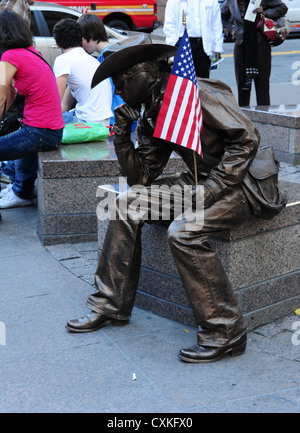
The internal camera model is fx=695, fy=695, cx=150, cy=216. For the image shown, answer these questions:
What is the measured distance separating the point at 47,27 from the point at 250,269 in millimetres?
8980

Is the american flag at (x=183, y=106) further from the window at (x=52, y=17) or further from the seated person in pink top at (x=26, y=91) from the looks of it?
the window at (x=52, y=17)

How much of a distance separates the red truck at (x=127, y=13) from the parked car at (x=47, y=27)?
553cm

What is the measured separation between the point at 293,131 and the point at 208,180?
3.59 metres

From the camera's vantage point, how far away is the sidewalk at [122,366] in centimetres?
332

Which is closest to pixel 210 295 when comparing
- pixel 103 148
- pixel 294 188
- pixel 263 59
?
pixel 294 188

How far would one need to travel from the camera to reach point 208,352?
3709 millimetres

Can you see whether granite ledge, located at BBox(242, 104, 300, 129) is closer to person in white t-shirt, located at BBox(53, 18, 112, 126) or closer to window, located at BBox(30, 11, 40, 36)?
person in white t-shirt, located at BBox(53, 18, 112, 126)

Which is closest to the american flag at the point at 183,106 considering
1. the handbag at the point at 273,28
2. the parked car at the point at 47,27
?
the handbag at the point at 273,28

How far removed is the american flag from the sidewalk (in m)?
1.16

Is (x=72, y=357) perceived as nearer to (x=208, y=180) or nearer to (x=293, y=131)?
(x=208, y=180)

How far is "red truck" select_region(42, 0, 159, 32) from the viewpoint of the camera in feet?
58.4

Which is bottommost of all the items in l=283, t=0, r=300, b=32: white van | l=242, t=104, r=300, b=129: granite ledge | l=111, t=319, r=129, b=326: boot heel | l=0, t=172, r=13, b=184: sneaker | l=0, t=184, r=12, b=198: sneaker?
l=283, t=0, r=300, b=32: white van

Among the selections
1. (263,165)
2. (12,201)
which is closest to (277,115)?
(12,201)

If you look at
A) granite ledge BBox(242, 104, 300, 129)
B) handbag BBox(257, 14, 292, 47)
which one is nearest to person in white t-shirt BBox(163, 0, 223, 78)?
handbag BBox(257, 14, 292, 47)
